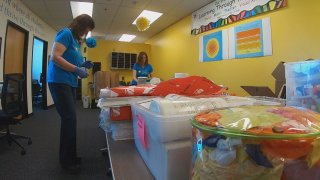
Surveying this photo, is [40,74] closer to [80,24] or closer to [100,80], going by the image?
[100,80]

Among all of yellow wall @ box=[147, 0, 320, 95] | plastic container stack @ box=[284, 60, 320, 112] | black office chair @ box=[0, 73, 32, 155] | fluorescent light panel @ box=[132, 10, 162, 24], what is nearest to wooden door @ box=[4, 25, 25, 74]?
black office chair @ box=[0, 73, 32, 155]

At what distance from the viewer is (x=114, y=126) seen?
0.98 meters

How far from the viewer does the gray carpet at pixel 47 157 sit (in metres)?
1.81

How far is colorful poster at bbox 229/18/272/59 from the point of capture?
116 inches

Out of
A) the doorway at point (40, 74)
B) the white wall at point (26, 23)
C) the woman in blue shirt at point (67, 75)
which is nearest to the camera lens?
the woman in blue shirt at point (67, 75)

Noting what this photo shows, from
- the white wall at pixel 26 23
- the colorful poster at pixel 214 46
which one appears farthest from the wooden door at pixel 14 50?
the colorful poster at pixel 214 46

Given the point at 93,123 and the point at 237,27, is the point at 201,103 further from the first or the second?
the point at 93,123

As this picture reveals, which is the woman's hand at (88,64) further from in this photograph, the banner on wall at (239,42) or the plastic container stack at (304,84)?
the banner on wall at (239,42)

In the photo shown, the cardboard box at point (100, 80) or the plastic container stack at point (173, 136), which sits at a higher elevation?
the cardboard box at point (100, 80)

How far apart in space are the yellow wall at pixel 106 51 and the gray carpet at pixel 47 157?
4.00 metres

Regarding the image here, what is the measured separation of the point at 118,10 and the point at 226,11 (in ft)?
7.56

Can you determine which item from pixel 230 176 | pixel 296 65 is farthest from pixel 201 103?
pixel 296 65

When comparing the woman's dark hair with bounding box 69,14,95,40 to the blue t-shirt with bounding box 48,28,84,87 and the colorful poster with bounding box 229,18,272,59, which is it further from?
the colorful poster with bounding box 229,18,272,59

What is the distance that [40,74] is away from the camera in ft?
19.7
